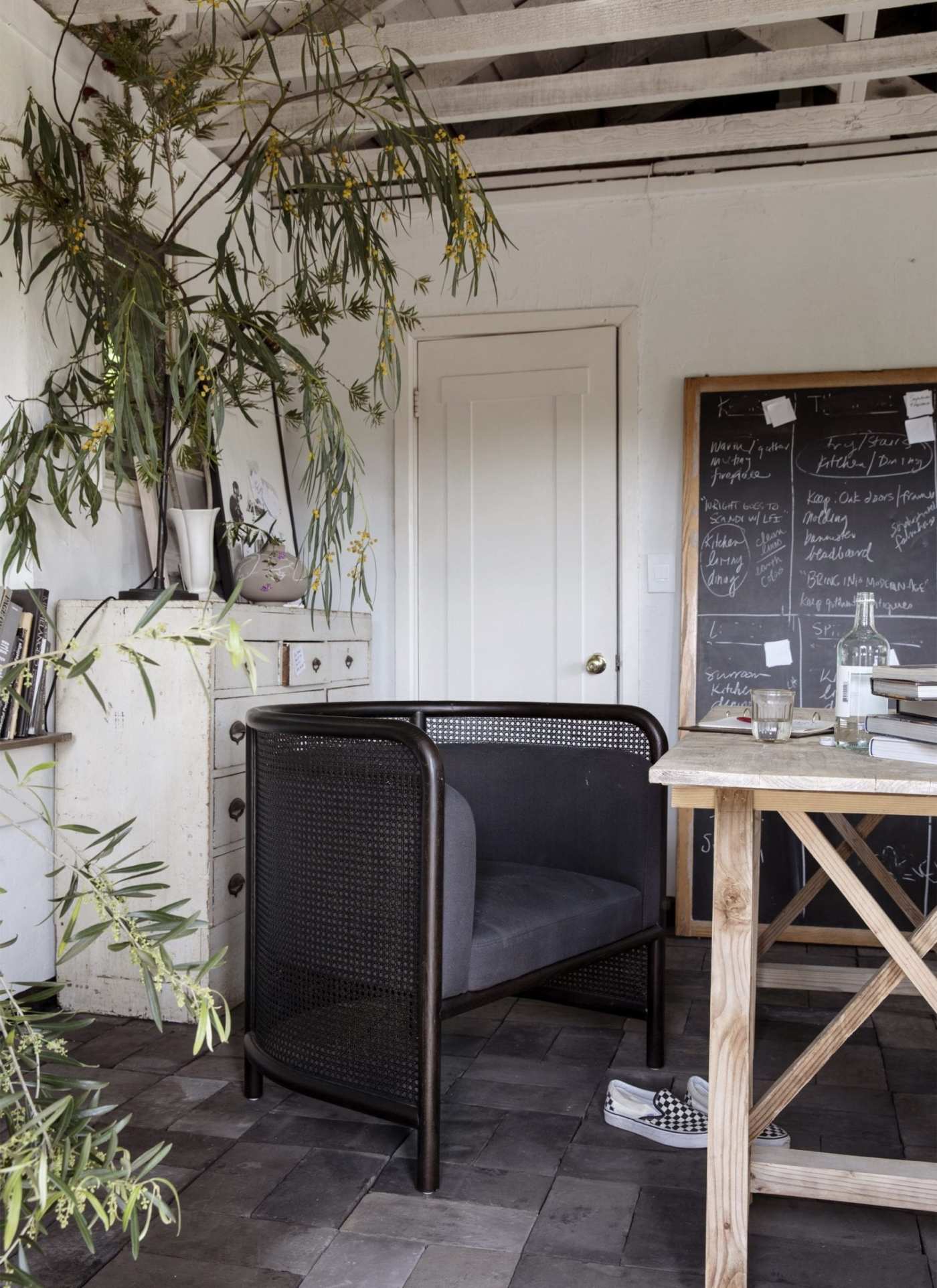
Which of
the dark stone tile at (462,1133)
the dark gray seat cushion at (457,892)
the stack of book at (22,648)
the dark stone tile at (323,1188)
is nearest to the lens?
the dark stone tile at (323,1188)

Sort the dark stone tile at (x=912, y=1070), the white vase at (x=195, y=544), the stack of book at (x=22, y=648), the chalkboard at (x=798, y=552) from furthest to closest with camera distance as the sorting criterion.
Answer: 1. the chalkboard at (x=798, y=552)
2. the white vase at (x=195, y=544)
3. the stack of book at (x=22, y=648)
4. the dark stone tile at (x=912, y=1070)

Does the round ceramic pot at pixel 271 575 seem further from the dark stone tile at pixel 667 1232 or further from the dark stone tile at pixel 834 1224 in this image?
the dark stone tile at pixel 834 1224

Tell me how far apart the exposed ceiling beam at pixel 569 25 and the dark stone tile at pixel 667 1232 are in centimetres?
270

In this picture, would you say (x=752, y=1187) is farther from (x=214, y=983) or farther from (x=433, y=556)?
(x=433, y=556)

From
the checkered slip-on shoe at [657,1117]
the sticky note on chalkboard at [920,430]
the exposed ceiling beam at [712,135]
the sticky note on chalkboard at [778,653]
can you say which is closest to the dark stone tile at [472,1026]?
the checkered slip-on shoe at [657,1117]

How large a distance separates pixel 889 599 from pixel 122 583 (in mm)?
2538

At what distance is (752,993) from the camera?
1.74m

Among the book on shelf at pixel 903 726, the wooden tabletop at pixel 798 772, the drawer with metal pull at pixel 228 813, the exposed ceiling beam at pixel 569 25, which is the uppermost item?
the exposed ceiling beam at pixel 569 25

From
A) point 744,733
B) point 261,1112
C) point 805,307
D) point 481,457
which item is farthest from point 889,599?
point 261,1112

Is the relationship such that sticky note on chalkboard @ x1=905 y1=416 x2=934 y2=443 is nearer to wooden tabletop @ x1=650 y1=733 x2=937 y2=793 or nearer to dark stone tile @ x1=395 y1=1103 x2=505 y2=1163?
wooden tabletop @ x1=650 y1=733 x2=937 y2=793

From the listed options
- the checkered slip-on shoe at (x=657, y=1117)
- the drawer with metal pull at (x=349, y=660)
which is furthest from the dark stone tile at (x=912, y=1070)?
the drawer with metal pull at (x=349, y=660)

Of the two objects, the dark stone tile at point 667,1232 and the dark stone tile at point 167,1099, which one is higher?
the dark stone tile at point 667,1232

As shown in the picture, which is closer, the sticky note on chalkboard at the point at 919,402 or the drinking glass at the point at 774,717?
the drinking glass at the point at 774,717

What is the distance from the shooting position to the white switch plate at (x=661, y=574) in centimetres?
410
